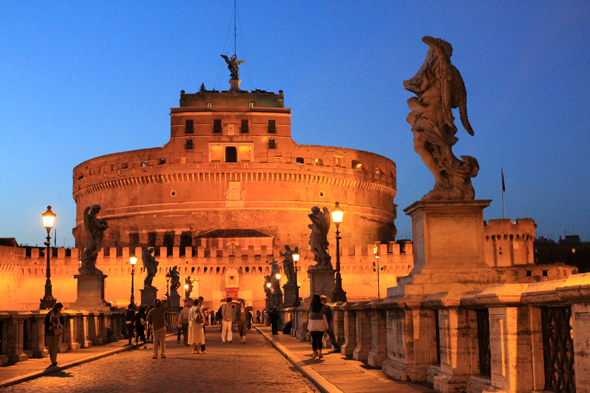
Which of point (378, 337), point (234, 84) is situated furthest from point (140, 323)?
point (234, 84)

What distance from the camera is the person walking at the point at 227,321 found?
19219 mm

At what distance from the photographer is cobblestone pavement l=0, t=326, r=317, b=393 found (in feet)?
29.1

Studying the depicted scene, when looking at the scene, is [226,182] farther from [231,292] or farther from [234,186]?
[231,292]

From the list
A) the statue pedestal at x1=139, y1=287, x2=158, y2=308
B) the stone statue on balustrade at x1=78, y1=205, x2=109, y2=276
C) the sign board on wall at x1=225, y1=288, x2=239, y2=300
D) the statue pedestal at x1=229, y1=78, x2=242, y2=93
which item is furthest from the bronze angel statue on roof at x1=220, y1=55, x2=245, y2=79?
the stone statue on balustrade at x1=78, y1=205, x2=109, y2=276

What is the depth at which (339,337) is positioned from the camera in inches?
566

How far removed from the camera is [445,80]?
331 inches

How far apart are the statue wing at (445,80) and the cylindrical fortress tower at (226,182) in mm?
56816

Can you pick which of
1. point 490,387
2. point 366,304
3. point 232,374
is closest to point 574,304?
point 490,387

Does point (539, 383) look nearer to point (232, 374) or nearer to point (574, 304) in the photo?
point (574, 304)

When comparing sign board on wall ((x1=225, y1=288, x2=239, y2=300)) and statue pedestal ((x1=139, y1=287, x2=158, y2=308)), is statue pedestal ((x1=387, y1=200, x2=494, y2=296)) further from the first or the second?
sign board on wall ((x1=225, y1=288, x2=239, y2=300))

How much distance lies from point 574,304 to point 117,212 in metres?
69.3

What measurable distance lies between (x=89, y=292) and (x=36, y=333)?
650 cm

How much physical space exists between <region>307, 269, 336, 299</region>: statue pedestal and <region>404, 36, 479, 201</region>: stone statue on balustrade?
11802 millimetres

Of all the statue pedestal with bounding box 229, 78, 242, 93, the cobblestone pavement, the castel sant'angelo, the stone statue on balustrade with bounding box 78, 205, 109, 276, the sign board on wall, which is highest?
the statue pedestal with bounding box 229, 78, 242, 93
